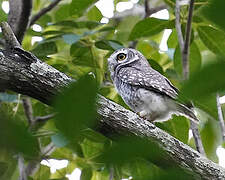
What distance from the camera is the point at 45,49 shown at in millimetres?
3025

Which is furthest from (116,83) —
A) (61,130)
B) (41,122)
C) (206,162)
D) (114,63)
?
(61,130)

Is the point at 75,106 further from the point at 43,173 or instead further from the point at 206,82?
the point at 43,173

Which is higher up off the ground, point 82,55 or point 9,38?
point 82,55

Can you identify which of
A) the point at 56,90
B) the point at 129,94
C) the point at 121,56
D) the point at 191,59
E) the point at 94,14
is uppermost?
the point at 94,14

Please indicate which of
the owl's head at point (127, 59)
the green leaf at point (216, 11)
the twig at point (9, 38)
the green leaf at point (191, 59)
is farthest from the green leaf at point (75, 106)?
the owl's head at point (127, 59)

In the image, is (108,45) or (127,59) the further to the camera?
(127,59)

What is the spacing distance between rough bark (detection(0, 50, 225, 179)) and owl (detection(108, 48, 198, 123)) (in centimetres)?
133

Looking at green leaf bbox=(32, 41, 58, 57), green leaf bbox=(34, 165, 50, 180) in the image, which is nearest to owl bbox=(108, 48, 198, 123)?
green leaf bbox=(32, 41, 58, 57)

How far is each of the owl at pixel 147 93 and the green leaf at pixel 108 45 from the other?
499mm

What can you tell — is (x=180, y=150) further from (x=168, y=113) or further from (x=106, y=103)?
(x=168, y=113)

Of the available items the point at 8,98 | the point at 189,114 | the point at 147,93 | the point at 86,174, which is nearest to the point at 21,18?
the point at 8,98

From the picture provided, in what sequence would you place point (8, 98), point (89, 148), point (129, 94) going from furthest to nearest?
point (129, 94) < point (89, 148) < point (8, 98)

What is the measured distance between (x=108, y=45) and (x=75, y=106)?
2.61m

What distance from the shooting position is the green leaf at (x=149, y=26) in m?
2.96
